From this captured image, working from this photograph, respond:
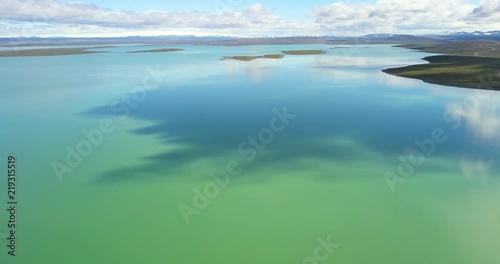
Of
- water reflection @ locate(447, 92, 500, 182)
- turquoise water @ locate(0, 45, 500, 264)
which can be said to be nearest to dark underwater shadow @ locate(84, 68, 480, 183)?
turquoise water @ locate(0, 45, 500, 264)

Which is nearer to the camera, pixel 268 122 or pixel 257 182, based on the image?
pixel 257 182

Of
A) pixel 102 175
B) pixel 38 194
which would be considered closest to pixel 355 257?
pixel 102 175

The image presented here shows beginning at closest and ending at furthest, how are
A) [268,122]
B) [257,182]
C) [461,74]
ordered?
1. [257,182]
2. [268,122]
3. [461,74]

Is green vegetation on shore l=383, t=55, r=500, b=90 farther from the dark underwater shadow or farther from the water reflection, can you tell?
the dark underwater shadow

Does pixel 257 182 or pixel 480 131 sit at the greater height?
pixel 480 131

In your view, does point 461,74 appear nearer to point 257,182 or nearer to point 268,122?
point 268,122

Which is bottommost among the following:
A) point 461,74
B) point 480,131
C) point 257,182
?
point 257,182

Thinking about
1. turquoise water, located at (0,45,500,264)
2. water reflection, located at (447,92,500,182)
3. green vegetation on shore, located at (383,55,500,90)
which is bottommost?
turquoise water, located at (0,45,500,264)

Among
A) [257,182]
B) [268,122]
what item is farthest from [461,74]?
[257,182]

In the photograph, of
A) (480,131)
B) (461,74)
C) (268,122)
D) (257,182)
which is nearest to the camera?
(257,182)
